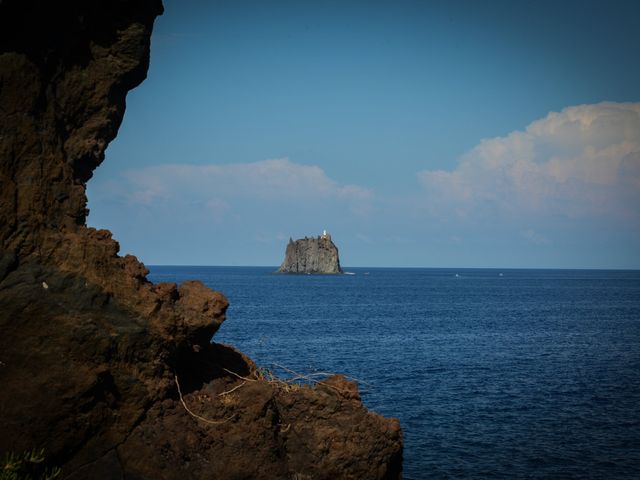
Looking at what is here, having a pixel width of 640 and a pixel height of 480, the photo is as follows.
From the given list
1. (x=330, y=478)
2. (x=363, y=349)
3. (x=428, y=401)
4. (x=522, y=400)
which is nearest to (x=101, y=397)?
(x=330, y=478)

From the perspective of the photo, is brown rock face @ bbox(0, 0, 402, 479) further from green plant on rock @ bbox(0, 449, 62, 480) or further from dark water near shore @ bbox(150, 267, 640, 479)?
dark water near shore @ bbox(150, 267, 640, 479)

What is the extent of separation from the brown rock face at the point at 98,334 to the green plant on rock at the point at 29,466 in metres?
0.21

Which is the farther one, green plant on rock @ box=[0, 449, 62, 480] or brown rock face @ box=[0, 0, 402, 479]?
brown rock face @ box=[0, 0, 402, 479]

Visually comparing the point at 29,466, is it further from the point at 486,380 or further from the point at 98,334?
the point at 486,380

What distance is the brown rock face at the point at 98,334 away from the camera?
13.0m

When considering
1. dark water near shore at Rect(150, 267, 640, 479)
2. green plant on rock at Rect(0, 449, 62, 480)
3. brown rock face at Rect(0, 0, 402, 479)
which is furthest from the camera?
dark water near shore at Rect(150, 267, 640, 479)

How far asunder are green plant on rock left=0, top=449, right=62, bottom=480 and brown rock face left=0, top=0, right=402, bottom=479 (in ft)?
0.68

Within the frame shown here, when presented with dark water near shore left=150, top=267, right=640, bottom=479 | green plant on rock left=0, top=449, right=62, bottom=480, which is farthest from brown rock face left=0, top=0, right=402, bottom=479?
dark water near shore left=150, top=267, right=640, bottom=479

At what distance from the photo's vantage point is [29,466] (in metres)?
12.8

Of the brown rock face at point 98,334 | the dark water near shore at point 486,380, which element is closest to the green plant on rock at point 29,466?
the brown rock face at point 98,334

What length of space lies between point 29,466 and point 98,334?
2.79m

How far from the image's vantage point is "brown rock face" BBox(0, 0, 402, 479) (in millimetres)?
13047

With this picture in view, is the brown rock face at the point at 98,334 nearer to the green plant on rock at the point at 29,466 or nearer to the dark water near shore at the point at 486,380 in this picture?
the green plant on rock at the point at 29,466

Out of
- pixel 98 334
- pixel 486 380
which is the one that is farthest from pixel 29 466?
pixel 486 380
